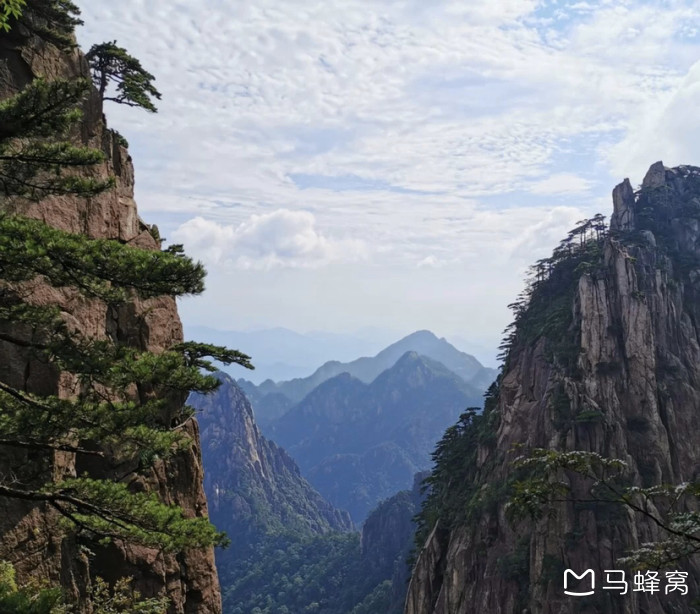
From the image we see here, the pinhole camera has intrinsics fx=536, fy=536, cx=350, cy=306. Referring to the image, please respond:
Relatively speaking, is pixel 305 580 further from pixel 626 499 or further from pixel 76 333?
pixel 626 499

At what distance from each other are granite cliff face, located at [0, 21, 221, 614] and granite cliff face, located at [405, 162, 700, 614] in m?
28.6

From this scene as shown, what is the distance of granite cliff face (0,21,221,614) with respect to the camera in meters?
11.8

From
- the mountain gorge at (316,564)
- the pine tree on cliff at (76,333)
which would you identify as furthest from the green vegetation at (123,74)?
the mountain gorge at (316,564)

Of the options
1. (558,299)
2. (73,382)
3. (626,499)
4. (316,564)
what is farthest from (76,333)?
(316,564)

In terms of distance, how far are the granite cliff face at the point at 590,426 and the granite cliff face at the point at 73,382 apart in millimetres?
28623

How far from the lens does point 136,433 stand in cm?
971

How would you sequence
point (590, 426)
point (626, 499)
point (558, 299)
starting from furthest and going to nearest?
point (558, 299)
point (590, 426)
point (626, 499)

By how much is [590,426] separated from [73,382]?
44.1 metres

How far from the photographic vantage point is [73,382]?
1502 cm

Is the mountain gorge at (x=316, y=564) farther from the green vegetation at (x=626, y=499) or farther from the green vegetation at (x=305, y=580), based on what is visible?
the green vegetation at (x=626, y=499)

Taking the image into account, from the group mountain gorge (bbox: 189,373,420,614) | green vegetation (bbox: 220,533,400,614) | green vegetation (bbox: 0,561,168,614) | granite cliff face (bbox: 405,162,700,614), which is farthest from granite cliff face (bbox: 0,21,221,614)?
green vegetation (bbox: 220,533,400,614)

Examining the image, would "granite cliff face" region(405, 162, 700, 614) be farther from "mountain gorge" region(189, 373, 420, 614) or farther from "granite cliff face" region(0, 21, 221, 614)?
"mountain gorge" region(189, 373, 420, 614)

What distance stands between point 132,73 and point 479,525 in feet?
145

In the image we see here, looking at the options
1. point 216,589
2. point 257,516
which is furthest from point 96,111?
point 257,516
